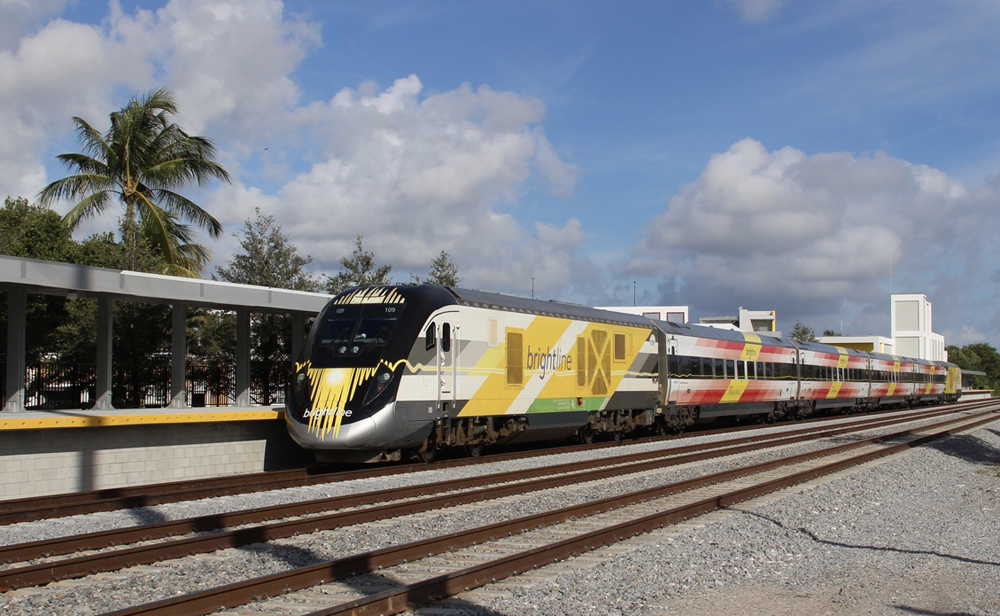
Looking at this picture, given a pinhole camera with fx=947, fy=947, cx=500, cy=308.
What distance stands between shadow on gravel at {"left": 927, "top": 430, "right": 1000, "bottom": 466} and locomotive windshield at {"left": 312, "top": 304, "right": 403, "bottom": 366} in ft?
46.3

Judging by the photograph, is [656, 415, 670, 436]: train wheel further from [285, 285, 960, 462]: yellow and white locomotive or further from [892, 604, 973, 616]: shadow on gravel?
[892, 604, 973, 616]: shadow on gravel

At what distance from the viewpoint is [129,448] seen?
15977 mm

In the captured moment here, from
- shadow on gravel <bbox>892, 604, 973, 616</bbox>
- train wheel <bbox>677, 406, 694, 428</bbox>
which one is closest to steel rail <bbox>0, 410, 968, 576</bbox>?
shadow on gravel <bbox>892, 604, 973, 616</bbox>

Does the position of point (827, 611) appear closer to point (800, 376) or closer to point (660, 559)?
point (660, 559)

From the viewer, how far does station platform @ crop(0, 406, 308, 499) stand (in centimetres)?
1430

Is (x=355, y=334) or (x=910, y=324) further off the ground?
(x=910, y=324)

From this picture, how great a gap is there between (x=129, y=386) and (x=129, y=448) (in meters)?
7.67

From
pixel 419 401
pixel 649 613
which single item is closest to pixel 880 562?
pixel 649 613

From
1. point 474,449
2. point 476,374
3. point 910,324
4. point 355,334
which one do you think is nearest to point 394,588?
point 355,334

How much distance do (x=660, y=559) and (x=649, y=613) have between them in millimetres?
2084

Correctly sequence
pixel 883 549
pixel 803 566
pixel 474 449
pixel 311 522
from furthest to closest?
pixel 474 449
pixel 311 522
pixel 883 549
pixel 803 566

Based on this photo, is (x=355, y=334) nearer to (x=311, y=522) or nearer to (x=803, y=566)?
(x=311, y=522)

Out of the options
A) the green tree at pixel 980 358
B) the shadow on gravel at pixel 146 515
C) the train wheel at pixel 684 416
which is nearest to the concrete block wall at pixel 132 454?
the shadow on gravel at pixel 146 515

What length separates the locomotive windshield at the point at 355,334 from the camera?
16469 mm
